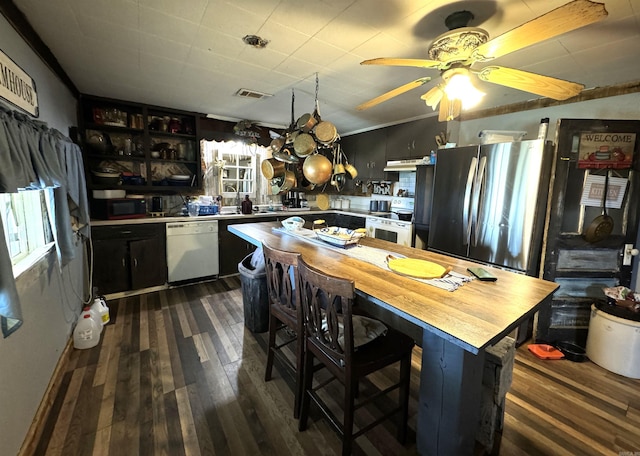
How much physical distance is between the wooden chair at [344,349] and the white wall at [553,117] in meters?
2.60

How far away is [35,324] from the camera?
5.13ft

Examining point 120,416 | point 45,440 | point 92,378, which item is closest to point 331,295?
point 120,416

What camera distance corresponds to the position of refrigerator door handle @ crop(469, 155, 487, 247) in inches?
101

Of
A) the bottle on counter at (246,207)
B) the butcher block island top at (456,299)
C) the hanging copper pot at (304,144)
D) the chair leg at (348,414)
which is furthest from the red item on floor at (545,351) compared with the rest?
the bottle on counter at (246,207)

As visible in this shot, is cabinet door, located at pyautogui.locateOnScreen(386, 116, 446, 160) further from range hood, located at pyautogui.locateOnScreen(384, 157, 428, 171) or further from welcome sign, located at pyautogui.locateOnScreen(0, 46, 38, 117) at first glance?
welcome sign, located at pyautogui.locateOnScreen(0, 46, 38, 117)

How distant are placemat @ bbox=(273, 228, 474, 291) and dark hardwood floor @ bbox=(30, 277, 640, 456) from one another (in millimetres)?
871

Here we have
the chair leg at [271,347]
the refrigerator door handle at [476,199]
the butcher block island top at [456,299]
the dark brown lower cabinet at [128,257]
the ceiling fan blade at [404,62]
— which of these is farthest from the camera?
the dark brown lower cabinet at [128,257]

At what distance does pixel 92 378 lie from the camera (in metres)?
1.86

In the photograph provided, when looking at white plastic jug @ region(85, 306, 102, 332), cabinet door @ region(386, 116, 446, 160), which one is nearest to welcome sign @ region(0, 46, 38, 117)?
white plastic jug @ region(85, 306, 102, 332)

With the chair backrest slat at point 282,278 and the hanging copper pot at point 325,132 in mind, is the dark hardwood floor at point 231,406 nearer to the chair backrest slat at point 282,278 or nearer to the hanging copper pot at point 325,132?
the chair backrest slat at point 282,278

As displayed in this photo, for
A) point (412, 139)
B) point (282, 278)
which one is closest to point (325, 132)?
point (282, 278)

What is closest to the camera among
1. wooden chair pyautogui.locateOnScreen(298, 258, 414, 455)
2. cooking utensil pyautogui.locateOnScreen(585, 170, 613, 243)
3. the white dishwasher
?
wooden chair pyautogui.locateOnScreen(298, 258, 414, 455)

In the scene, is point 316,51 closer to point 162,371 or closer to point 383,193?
point 162,371

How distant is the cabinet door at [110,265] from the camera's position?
2955 millimetres
